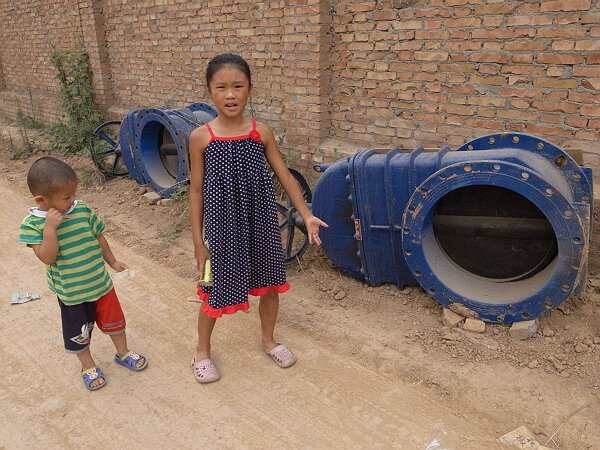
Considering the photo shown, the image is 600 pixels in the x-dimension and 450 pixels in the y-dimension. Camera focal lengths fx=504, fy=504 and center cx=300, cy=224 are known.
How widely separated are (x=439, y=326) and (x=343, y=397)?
2.73 ft

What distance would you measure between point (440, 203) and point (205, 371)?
5.47 ft

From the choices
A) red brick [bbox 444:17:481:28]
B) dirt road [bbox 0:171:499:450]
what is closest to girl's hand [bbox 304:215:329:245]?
dirt road [bbox 0:171:499:450]

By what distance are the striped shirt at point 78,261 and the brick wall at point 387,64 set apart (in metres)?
2.52

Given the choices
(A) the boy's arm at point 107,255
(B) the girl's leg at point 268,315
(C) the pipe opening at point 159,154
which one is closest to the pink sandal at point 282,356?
(B) the girl's leg at point 268,315

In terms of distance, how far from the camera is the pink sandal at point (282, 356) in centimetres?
272

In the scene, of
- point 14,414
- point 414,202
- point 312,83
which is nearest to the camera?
point 14,414

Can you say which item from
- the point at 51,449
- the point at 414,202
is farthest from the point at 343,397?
the point at 51,449

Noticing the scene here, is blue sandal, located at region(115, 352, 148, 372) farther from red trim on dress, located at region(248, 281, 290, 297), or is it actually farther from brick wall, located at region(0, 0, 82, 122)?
brick wall, located at region(0, 0, 82, 122)

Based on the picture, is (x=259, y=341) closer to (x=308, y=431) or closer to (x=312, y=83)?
(x=308, y=431)

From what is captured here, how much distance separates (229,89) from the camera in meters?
2.23

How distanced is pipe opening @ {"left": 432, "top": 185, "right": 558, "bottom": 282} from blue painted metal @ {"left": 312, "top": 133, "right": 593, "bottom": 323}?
2 cm

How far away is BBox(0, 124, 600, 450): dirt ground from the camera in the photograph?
228 cm

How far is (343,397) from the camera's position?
2.48 metres

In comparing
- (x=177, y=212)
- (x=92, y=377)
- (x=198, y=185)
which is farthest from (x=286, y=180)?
(x=177, y=212)
